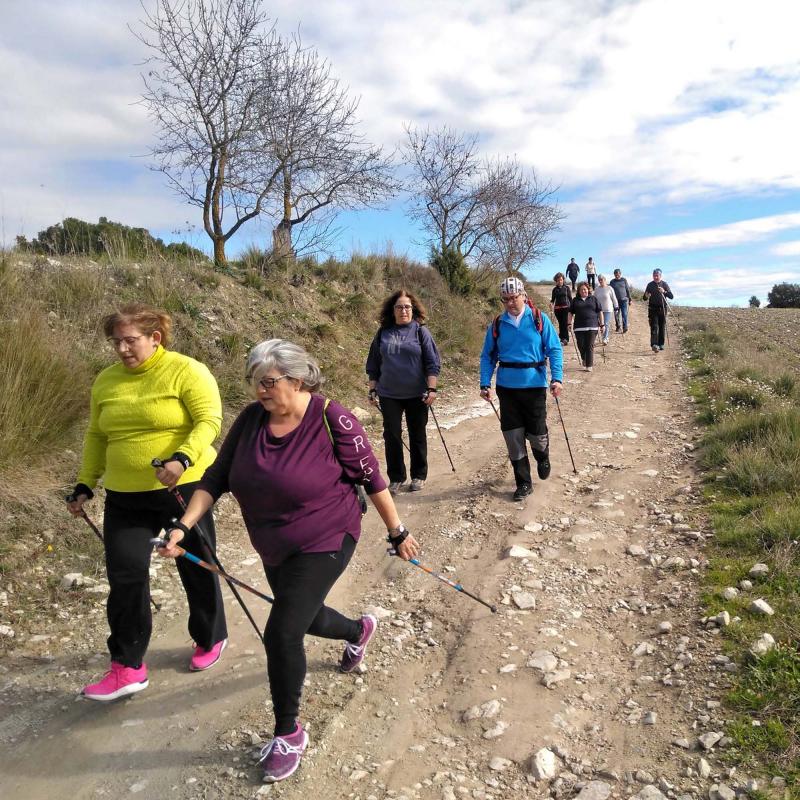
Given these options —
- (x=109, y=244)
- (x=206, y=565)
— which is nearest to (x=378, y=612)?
(x=206, y=565)

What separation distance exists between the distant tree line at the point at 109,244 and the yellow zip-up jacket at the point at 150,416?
7606mm

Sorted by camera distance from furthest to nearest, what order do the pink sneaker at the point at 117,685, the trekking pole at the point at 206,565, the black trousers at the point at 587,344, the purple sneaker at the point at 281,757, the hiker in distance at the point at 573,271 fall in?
the hiker in distance at the point at 573,271
the black trousers at the point at 587,344
the pink sneaker at the point at 117,685
the trekking pole at the point at 206,565
the purple sneaker at the point at 281,757

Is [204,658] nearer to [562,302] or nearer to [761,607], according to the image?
[761,607]

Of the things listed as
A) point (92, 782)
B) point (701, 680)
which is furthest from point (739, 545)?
point (92, 782)

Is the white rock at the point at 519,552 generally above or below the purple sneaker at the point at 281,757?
above

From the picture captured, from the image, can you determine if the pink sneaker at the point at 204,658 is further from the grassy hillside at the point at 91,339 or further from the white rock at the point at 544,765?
the white rock at the point at 544,765

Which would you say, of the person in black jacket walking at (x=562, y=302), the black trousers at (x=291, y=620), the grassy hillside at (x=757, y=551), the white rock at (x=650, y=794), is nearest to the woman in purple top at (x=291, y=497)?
the black trousers at (x=291, y=620)

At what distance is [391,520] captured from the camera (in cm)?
316

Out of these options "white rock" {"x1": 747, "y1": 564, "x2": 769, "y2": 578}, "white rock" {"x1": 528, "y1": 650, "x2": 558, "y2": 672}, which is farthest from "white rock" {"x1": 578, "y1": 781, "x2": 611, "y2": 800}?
"white rock" {"x1": 747, "y1": 564, "x2": 769, "y2": 578}

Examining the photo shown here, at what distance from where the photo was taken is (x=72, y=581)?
4.71 metres

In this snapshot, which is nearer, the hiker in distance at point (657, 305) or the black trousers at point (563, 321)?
the hiker in distance at point (657, 305)

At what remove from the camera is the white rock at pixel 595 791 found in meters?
2.74

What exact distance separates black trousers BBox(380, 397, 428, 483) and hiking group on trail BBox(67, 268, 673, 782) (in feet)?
8.81

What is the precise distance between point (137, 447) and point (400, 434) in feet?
11.9
